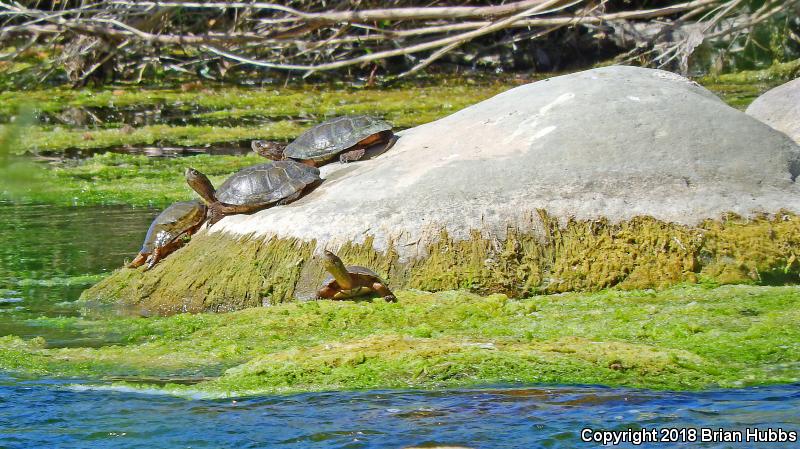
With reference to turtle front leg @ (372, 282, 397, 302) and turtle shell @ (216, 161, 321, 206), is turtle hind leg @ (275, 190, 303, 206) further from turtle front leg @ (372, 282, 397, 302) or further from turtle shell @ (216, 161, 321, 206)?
turtle front leg @ (372, 282, 397, 302)

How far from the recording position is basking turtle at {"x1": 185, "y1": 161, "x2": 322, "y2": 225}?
6689mm

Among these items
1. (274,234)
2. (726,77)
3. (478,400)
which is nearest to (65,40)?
(726,77)

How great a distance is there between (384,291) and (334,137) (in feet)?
6.63

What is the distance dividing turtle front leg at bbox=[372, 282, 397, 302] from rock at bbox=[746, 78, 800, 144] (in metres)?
3.05

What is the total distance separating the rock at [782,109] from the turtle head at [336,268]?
3.26 meters

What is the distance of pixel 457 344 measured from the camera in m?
4.89

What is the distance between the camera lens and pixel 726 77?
671 inches

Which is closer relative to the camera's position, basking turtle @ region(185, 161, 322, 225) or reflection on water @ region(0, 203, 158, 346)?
reflection on water @ region(0, 203, 158, 346)

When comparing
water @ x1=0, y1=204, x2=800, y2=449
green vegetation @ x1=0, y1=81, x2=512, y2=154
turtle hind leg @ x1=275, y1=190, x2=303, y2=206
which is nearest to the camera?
water @ x1=0, y1=204, x2=800, y2=449

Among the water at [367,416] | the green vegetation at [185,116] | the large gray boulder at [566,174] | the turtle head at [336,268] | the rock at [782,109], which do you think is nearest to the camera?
the water at [367,416]

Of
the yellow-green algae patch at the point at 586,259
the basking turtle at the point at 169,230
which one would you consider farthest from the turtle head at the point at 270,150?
the yellow-green algae patch at the point at 586,259

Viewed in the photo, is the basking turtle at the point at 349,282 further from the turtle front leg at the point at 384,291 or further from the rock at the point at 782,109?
the rock at the point at 782,109

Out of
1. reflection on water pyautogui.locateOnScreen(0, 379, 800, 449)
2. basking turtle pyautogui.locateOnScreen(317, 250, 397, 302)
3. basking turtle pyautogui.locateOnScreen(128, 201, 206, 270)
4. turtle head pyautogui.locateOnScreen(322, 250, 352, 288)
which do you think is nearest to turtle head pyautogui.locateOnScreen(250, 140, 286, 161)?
basking turtle pyautogui.locateOnScreen(128, 201, 206, 270)

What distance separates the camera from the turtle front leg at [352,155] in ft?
24.2
